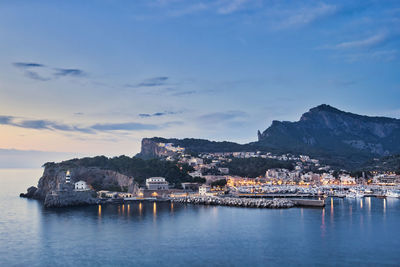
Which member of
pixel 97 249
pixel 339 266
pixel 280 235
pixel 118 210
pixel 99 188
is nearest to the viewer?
pixel 339 266

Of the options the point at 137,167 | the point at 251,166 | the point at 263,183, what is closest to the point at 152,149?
the point at 251,166

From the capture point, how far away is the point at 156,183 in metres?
71.4

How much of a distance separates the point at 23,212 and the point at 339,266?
1490 inches

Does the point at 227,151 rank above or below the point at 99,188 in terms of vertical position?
above

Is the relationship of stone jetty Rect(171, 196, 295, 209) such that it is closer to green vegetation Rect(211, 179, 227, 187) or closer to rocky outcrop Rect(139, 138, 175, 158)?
green vegetation Rect(211, 179, 227, 187)

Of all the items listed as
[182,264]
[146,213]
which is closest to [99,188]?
[146,213]

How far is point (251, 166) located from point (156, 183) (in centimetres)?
4770

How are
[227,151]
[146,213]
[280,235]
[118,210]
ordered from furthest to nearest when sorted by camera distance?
[227,151] → [118,210] → [146,213] → [280,235]

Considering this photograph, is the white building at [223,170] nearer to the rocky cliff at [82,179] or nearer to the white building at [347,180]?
the white building at [347,180]

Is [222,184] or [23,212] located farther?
[222,184]

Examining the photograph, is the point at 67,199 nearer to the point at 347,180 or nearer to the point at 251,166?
the point at 251,166

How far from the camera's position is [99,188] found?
71.5m

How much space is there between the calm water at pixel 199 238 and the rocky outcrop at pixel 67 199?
5.52 meters

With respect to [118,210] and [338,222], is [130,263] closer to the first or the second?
[338,222]
